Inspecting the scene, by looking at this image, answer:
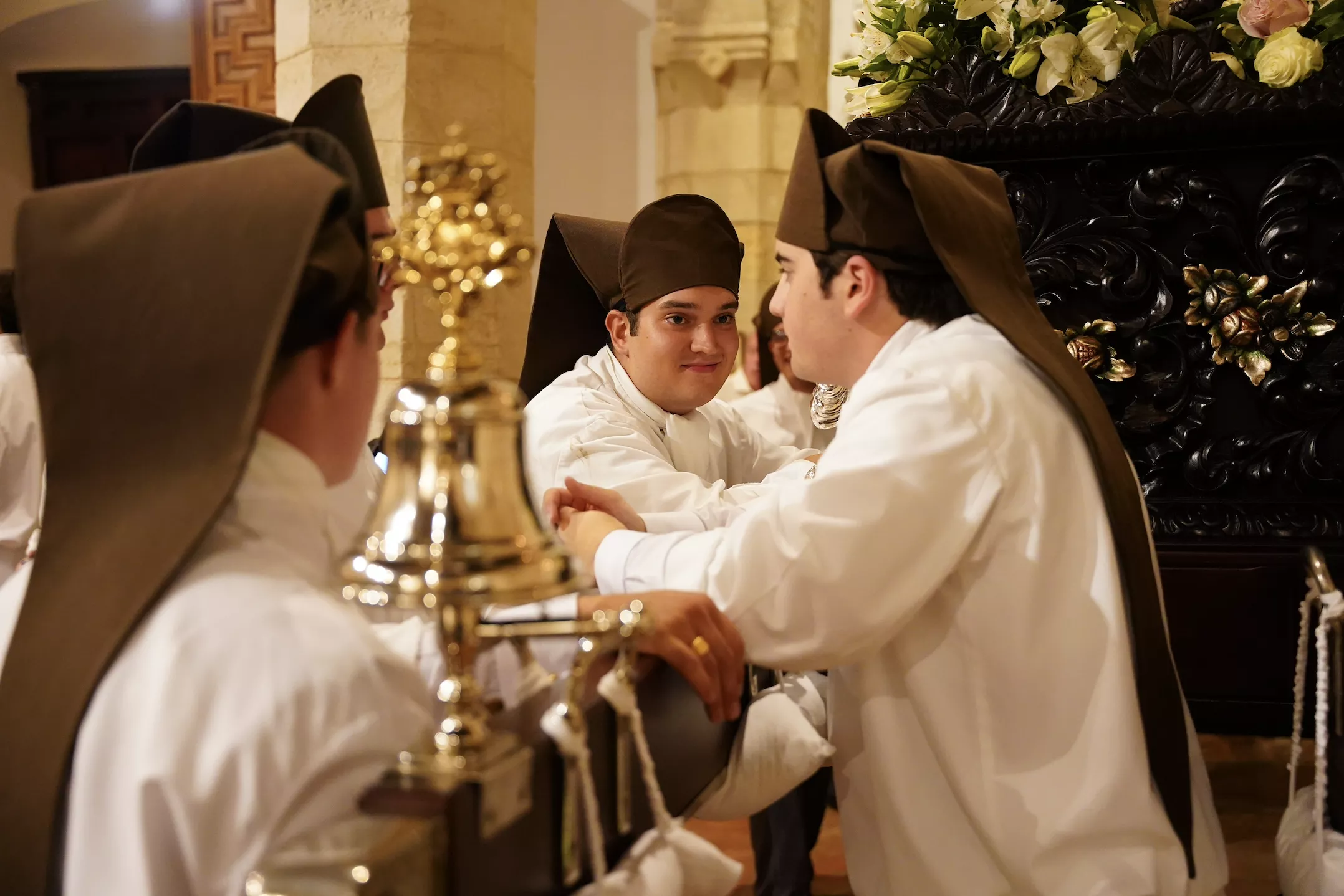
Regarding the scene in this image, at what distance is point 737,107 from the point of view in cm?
707

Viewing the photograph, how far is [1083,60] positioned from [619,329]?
138 cm

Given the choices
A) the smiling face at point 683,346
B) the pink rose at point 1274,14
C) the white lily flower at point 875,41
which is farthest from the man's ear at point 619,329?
the pink rose at point 1274,14

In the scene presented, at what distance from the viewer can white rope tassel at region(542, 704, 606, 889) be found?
113 centimetres

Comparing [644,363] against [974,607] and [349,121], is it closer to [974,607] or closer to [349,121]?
[349,121]

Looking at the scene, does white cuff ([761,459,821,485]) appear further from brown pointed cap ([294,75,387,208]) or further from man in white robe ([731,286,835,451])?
man in white robe ([731,286,835,451])

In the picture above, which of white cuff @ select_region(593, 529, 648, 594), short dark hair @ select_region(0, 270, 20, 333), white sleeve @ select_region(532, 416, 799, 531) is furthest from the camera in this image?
short dark hair @ select_region(0, 270, 20, 333)

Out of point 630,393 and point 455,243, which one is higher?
point 455,243

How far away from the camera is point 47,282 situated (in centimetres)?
130

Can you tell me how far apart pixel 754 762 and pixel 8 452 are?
3.64 m

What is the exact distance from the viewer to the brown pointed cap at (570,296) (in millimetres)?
3543

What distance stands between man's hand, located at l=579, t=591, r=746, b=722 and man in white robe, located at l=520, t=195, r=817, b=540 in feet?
4.17

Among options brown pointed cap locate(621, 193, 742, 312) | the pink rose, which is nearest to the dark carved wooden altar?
the pink rose

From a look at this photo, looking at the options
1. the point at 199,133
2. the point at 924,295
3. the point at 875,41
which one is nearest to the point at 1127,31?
the point at 875,41

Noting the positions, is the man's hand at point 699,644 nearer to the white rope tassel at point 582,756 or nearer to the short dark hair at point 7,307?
the white rope tassel at point 582,756
